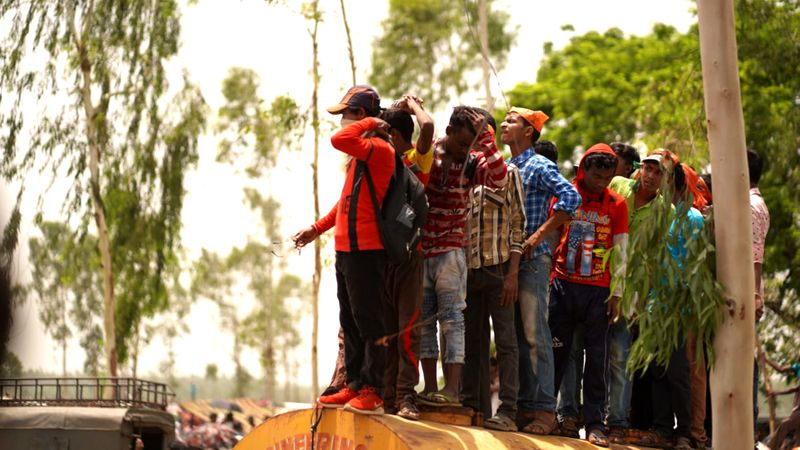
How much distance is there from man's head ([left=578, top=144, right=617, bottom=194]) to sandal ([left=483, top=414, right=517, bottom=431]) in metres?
1.69

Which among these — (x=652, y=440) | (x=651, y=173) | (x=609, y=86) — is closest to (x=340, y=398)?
(x=652, y=440)

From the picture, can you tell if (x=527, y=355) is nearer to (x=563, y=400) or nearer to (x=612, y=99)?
(x=563, y=400)

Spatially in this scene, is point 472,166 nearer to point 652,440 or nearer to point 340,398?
point 340,398

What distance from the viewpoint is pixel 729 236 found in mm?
6695

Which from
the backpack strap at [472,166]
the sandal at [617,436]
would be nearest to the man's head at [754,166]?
the sandal at [617,436]

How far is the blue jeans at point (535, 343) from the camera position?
7.36 metres

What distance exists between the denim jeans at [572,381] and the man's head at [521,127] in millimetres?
1224

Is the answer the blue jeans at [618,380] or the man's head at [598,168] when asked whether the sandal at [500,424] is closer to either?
the blue jeans at [618,380]

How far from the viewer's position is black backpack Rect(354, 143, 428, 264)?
20.6ft

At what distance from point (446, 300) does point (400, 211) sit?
2.35ft

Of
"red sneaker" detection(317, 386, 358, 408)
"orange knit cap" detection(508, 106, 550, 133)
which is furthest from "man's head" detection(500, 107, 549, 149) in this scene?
"red sneaker" detection(317, 386, 358, 408)

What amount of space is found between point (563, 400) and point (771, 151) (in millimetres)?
16593

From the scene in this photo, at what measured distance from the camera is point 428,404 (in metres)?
6.56

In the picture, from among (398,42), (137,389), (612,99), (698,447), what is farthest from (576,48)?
(698,447)
